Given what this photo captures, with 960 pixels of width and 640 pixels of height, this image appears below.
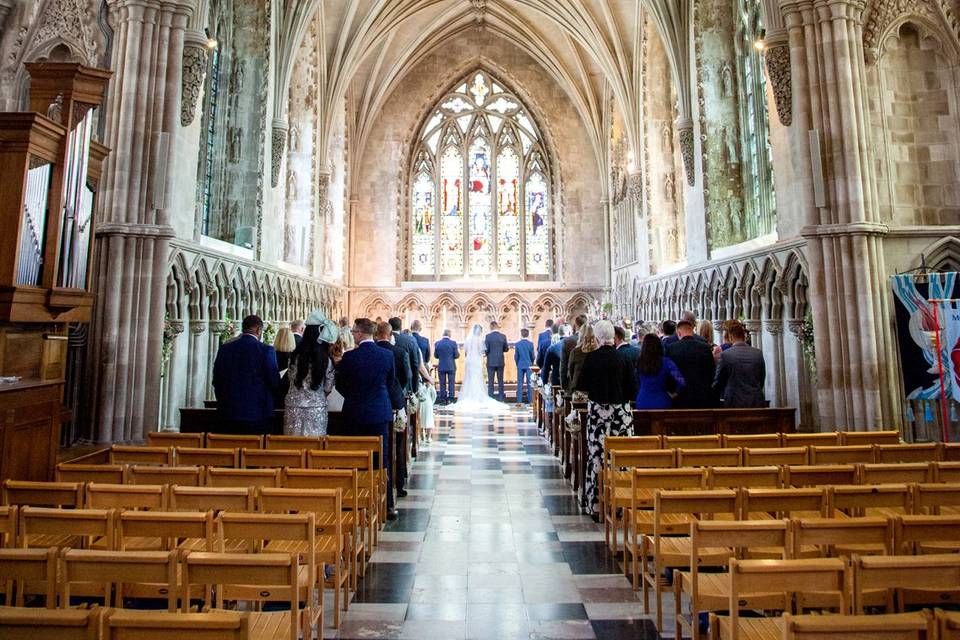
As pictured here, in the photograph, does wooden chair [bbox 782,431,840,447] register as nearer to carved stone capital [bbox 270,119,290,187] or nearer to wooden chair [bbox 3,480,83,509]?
wooden chair [bbox 3,480,83,509]

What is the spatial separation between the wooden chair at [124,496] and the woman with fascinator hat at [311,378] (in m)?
1.84

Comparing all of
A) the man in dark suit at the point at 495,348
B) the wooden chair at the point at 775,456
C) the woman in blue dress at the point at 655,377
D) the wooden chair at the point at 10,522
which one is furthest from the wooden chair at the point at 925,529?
the man in dark suit at the point at 495,348

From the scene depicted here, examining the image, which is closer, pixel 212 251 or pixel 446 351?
pixel 212 251

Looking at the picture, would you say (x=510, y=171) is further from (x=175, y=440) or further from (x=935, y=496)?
(x=935, y=496)

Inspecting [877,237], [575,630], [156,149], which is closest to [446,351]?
[156,149]

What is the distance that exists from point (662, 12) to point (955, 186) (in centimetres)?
789

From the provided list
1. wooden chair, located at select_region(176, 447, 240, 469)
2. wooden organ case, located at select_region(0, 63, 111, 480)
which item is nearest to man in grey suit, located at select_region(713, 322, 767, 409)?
wooden chair, located at select_region(176, 447, 240, 469)

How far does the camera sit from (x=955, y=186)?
314 inches

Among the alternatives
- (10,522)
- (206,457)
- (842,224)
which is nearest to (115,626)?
(10,522)

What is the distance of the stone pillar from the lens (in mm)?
7266

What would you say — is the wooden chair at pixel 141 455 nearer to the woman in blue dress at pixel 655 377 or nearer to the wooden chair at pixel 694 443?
the wooden chair at pixel 694 443

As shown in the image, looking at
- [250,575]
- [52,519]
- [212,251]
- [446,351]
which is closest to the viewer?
[250,575]

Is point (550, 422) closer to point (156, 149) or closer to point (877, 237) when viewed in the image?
point (877, 237)

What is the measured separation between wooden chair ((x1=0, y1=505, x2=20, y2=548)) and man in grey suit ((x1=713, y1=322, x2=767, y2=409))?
598 cm
